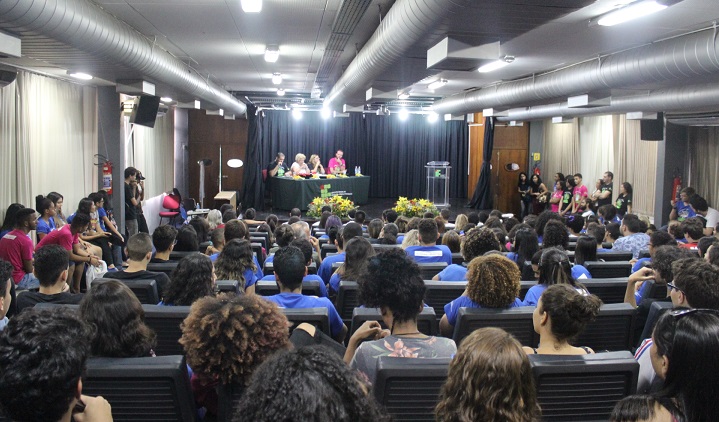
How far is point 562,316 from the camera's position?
2.57 metres

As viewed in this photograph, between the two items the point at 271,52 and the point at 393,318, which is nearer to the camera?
the point at 393,318

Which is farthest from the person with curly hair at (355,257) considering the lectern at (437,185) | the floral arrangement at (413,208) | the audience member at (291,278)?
the lectern at (437,185)

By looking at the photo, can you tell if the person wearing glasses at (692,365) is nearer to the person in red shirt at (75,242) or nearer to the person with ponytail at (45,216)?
the person in red shirt at (75,242)

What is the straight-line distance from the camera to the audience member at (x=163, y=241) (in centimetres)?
494

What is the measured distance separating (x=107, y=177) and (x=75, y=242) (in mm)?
3609

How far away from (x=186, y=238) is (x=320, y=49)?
3953mm

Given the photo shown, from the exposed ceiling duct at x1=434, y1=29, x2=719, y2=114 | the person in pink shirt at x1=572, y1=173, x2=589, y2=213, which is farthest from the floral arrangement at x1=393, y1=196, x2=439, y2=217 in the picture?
the person in pink shirt at x1=572, y1=173, x2=589, y2=213

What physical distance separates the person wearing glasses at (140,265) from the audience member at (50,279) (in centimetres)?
52

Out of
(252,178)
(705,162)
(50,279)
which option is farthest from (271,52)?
(252,178)

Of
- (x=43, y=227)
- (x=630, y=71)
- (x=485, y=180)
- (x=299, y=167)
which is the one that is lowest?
(x=43, y=227)

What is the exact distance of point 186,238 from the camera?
559 cm

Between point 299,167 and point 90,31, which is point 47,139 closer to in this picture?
point 90,31

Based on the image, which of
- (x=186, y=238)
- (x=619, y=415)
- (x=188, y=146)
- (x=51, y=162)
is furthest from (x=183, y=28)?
(x=188, y=146)

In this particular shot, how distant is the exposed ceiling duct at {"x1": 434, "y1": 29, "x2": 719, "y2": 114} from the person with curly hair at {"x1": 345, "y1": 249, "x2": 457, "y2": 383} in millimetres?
3911
